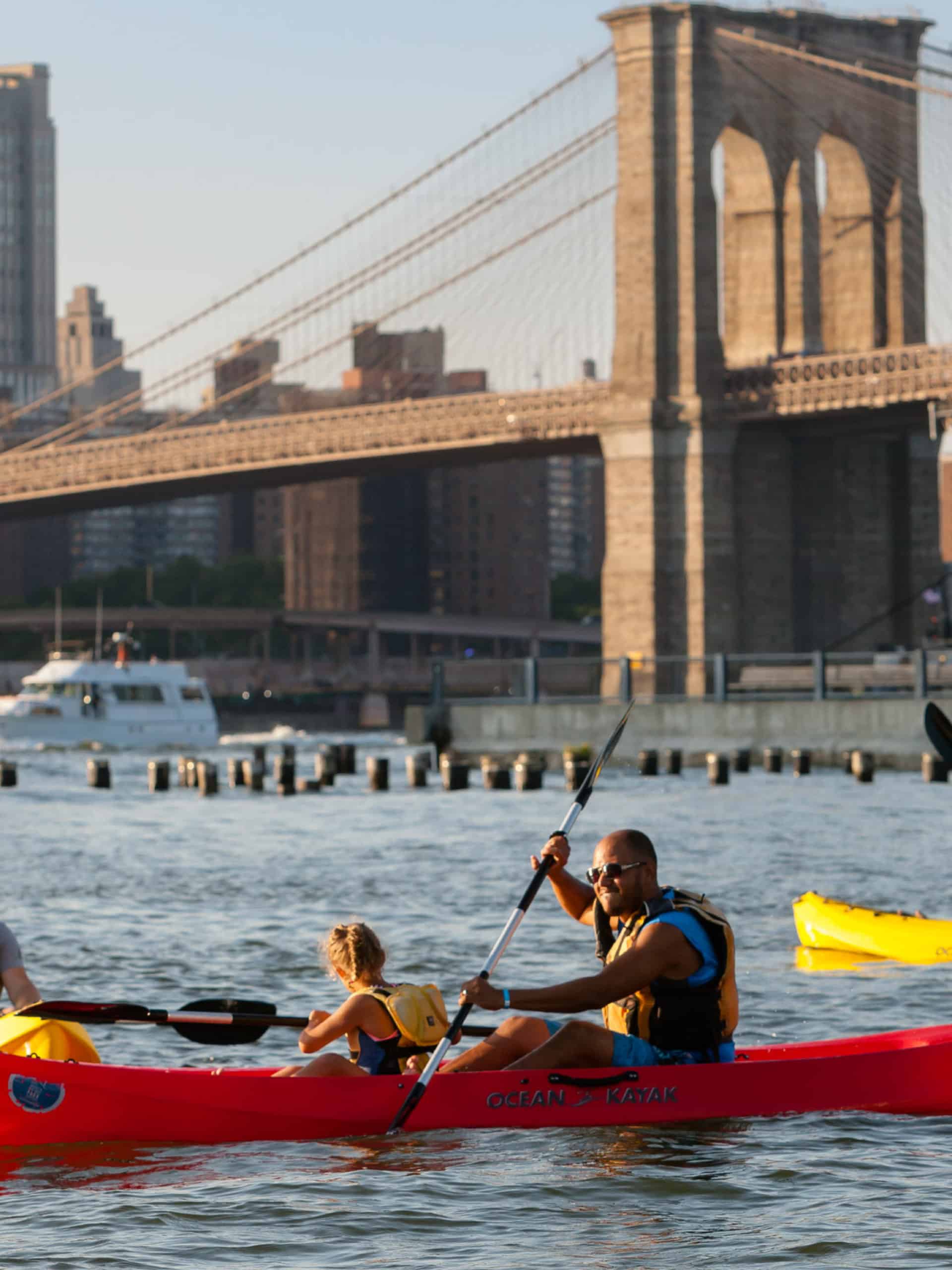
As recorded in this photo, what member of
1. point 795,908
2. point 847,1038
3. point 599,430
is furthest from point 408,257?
point 847,1038

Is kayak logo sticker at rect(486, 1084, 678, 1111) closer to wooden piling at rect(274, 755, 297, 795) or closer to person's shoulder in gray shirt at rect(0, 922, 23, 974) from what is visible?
person's shoulder in gray shirt at rect(0, 922, 23, 974)

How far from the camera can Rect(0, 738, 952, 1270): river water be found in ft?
32.5

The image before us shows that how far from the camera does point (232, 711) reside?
436ft

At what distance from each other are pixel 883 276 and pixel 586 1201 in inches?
2267

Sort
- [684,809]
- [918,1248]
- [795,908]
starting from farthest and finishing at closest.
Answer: [684,809]
[795,908]
[918,1248]

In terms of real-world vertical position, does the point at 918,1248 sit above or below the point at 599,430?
below

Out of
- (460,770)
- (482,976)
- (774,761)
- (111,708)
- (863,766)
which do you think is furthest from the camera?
(111,708)

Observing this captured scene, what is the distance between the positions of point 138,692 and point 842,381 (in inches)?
953

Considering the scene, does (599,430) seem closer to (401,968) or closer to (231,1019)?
(401,968)

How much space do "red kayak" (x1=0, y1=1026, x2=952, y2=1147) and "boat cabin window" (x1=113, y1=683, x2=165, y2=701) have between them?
5932 centimetres

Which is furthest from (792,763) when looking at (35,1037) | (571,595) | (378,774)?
(571,595)

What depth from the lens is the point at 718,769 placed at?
129 ft

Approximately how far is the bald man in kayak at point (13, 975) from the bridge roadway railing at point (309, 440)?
53.4 meters

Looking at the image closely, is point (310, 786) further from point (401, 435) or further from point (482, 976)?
point (482, 976)
